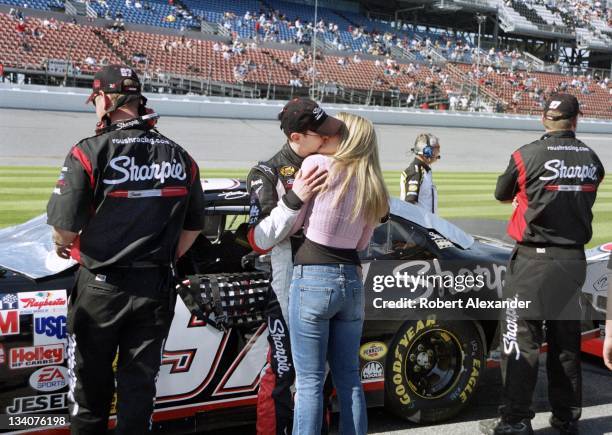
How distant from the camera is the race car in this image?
120 inches

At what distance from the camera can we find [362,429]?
2.90 metres

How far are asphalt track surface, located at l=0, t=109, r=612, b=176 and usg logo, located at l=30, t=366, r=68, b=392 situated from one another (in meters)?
12.9

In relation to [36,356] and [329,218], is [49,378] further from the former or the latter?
[329,218]

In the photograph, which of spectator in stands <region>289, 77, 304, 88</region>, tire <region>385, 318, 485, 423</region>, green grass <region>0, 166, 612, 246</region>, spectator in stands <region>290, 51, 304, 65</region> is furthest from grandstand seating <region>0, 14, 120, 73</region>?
tire <region>385, 318, 485, 423</region>

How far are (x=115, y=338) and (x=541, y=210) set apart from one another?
238 centimetres

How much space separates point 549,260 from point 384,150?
19.4 metres

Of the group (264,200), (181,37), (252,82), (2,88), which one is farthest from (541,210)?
(181,37)

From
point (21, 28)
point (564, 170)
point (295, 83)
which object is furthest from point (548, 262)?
point (21, 28)

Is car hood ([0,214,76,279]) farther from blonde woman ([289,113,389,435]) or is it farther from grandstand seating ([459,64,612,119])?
grandstand seating ([459,64,612,119])

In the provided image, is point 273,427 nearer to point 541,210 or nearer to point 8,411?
point 8,411

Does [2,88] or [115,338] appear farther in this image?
[2,88]

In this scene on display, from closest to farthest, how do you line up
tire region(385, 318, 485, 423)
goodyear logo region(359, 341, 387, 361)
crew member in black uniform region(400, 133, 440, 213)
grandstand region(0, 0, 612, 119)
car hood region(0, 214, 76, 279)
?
car hood region(0, 214, 76, 279) < goodyear logo region(359, 341, 387, 361) < tire region(385, 318, 485, 423) < crew member in black uniform region(400, 133, 440, 213) < grandstand region(0, 0, 612, 119)

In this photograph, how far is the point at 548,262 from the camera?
12.2 ft

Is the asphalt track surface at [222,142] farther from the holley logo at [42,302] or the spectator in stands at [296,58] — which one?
the holley logo at [42,302]
